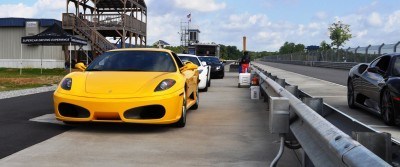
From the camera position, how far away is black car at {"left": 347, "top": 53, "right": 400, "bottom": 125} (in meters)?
7.09

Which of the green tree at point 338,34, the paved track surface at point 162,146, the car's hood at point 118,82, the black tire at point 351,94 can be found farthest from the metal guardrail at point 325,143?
the green tree at point 338,34

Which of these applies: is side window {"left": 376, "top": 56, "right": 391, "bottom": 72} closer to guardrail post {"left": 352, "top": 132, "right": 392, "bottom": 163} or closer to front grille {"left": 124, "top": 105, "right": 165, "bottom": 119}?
front grille {"left": 124, "top": 105, "right": 165, "bottom": 119}

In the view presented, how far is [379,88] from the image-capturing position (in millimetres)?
7879

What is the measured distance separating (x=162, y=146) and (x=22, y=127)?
2.48 m

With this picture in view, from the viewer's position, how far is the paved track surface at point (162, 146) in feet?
16.1

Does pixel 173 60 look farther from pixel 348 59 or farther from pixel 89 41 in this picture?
pixel 348 59

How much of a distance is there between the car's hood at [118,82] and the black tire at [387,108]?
352 centimetres

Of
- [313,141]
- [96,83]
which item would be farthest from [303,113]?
[96,83]

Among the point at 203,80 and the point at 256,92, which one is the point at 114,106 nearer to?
the point at 256,92

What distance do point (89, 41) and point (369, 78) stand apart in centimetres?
2669

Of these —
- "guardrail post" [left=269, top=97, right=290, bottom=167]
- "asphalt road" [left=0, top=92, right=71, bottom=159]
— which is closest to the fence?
"asphalt road" [left=0, top=92, right=71, bottom=159]

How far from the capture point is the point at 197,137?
6.39 metres

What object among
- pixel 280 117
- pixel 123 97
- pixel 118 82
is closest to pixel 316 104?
pixel 280 117

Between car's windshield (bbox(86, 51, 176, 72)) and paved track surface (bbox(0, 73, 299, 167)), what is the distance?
0.99 metres
